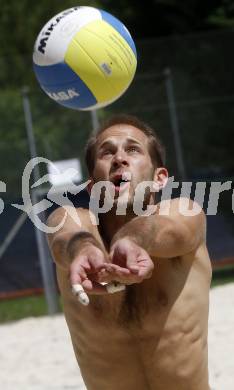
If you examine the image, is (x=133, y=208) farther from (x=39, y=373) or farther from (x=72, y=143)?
(x=72, y=143)

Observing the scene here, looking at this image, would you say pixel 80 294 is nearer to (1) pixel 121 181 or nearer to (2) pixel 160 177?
(1) pixel 121 181

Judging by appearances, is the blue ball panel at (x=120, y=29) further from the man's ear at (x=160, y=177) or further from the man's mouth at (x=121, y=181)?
the man's mouth at (x=121, y=181)

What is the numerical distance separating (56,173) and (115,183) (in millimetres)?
7856

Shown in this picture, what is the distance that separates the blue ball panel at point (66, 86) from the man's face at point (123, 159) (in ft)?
3.71

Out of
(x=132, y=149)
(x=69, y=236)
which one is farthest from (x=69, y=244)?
(x=132, y=149)

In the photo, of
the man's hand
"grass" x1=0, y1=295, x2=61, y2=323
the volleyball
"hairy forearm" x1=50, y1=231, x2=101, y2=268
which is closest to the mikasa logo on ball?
the volleyball

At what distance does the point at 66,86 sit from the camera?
15.0 feet

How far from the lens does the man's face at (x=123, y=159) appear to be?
Result: 3.27m

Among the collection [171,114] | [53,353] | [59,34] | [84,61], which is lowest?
[171,114]

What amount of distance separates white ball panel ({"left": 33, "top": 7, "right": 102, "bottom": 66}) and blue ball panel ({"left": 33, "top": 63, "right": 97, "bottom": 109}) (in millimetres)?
45

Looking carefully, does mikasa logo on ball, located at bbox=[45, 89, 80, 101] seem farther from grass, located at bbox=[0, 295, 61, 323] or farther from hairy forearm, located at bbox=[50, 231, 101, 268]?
grass, located at bbox=[0, 295, 61, 323]

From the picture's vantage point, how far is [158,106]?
13.0 metres

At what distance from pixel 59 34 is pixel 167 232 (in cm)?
181

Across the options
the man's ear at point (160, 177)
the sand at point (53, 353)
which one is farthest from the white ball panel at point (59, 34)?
the sand at point (53, 353)
